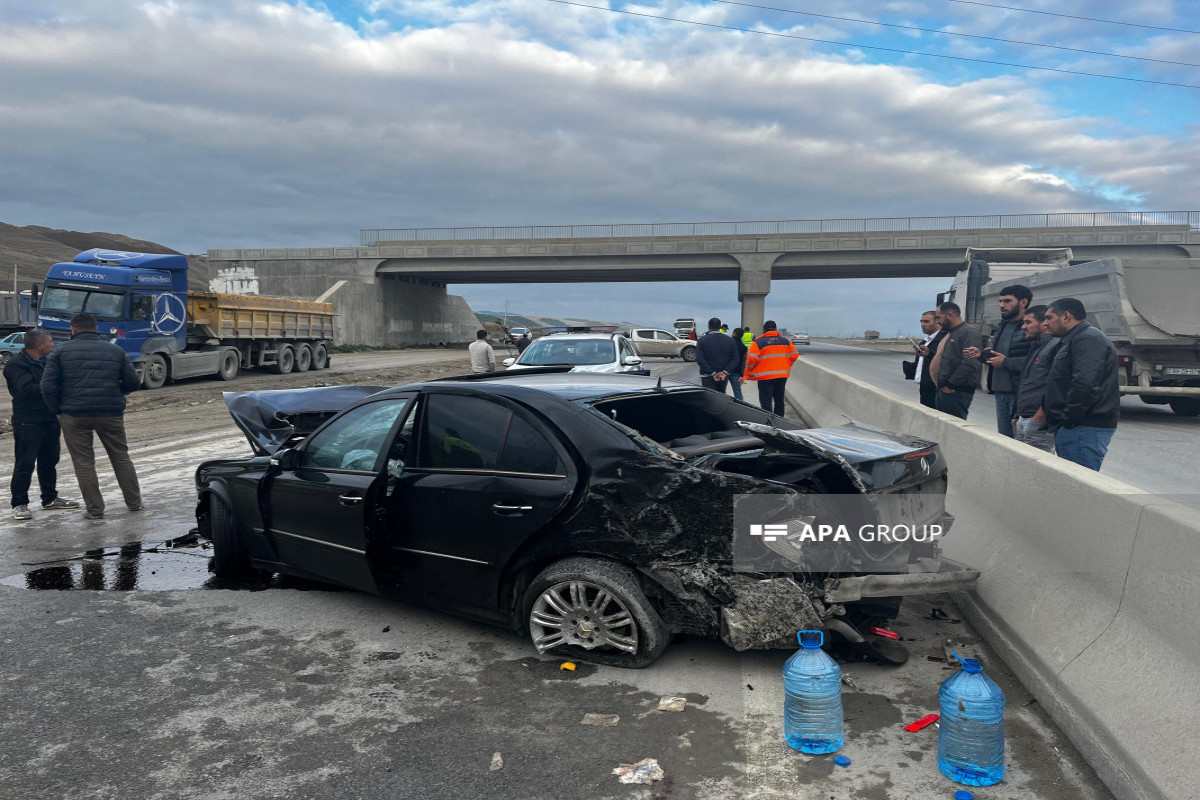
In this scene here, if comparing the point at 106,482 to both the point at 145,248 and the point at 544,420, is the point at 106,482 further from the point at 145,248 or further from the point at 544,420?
the point at 145,248

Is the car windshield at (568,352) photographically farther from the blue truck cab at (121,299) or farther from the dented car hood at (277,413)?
the blue truck cab at (121,299)

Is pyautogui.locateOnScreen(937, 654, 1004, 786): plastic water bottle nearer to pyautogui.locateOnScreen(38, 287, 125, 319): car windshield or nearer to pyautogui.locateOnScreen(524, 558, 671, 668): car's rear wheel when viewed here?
pyautogui.locateOnScreen(524, 558, 671, 668): car's rear wheel

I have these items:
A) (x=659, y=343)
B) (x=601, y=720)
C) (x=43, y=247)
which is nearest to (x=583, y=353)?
(x=601, y=720)

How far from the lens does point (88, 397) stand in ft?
24.1

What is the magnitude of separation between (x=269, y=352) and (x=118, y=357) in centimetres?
2006

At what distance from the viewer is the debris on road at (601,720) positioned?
340 centimetres

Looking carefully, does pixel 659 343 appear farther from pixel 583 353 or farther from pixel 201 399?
pixel 583 353

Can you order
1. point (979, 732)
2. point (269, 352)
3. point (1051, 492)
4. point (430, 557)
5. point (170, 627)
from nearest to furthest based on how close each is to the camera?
point (979, 732), point (1051, 492), point (430, 557), point (170, 627), point (269, 352)

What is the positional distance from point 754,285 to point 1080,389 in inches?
1842

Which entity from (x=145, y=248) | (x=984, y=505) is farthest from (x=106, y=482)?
(x=145, y=248)

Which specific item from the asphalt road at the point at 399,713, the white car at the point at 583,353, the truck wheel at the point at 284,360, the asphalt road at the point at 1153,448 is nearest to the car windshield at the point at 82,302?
the truck wheel at the point at 284,360

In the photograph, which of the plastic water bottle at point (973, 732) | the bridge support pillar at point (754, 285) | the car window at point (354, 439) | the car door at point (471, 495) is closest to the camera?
the plastic water bottle at point (973, 732)

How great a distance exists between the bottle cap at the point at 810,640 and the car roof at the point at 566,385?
1.62 meters

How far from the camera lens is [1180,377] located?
12.2m
